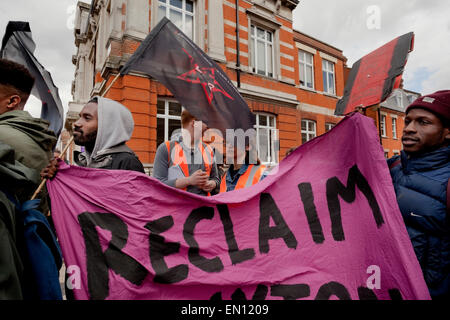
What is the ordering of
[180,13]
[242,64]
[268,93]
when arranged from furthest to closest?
[268,93] → [242,64] → [180,13]

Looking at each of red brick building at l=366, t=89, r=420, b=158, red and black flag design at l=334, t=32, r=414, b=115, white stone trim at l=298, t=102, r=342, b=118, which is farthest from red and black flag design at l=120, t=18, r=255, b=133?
Result: red brick building at l=366, t=89, r=420, b=158

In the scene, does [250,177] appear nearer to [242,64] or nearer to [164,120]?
[164,120]

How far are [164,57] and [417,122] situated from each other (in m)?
2.11

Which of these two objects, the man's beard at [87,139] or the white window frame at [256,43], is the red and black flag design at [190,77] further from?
the white window frame at [256,43]

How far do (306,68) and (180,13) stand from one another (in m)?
7.52

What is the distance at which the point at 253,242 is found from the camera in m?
1.81

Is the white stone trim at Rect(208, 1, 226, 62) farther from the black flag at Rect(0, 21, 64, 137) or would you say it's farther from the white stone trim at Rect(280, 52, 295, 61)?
the black flag at Rect(0, 21, 64, 137)

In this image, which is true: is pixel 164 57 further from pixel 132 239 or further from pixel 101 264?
pixel 101 264

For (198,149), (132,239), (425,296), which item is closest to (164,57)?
(198,149)

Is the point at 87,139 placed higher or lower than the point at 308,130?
lower

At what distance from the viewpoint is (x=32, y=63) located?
8.93 feet

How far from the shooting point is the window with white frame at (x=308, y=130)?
12969 millimetres

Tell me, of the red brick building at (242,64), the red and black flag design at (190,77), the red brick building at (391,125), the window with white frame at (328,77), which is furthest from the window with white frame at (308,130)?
the red and black flag design at (190,77)

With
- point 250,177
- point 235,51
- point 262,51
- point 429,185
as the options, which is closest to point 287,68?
point 262,51
